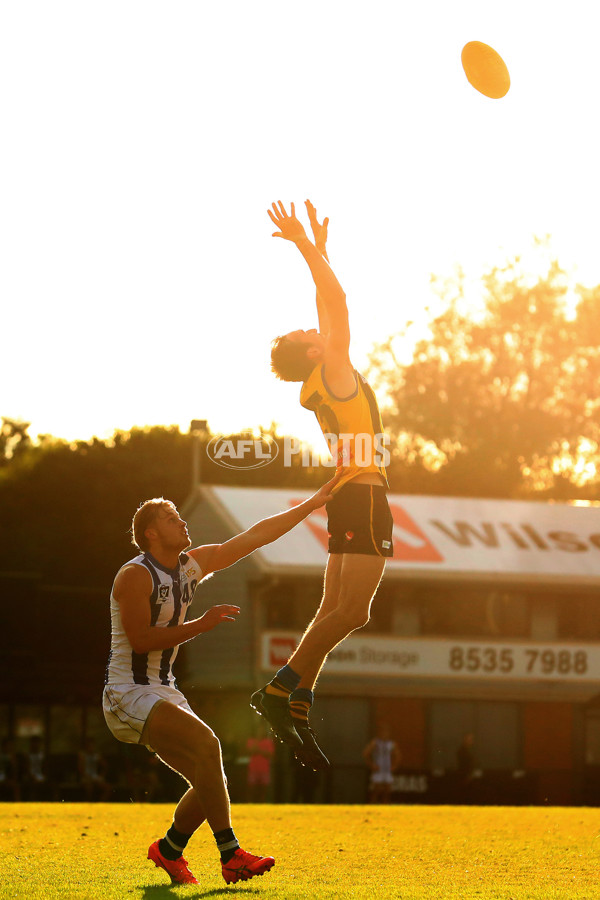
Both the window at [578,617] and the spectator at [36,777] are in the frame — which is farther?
the window at [578,617]

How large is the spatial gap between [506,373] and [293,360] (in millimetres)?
41852

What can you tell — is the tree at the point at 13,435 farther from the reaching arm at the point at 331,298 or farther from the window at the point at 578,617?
the reaching arm at the point at 331,298

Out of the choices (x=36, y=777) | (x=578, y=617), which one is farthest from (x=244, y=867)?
(x=578, y=617)

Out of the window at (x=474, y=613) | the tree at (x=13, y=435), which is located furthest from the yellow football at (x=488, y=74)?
the tree at (x=13, y=435)

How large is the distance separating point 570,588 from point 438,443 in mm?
14032

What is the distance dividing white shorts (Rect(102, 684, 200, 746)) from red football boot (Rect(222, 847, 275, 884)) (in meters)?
0.89

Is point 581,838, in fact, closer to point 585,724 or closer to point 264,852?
point 264,852

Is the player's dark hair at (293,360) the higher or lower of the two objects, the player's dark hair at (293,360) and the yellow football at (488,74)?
the lower

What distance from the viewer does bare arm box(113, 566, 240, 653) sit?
27.6 feet

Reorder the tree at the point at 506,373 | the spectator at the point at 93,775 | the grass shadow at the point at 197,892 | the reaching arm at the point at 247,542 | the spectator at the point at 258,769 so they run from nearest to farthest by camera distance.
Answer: the grass shadow at the point at 197,892, the reaching arm at the point at 247,542, the spectator at the point at 258,769, the spectator at the point at 93,775, the tree at the point at 506,373

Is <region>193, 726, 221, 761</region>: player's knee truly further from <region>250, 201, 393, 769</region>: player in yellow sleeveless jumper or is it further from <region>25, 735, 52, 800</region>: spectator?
<region>25, 735, 52, 800</region>: spectator

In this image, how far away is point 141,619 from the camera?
8430 millimetres

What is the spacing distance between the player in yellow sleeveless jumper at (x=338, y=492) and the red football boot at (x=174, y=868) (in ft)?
4.00

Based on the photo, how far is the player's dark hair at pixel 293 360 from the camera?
8695 millimetres
